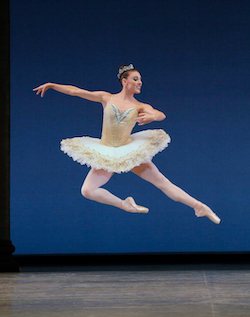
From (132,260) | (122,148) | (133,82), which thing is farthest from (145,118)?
(132,260)

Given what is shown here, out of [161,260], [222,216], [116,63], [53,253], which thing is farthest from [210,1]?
[53,253]

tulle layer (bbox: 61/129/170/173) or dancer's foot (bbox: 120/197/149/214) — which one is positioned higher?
tulle layer (bbox: 61/129/170/173)

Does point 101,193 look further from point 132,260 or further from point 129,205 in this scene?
point 132,260

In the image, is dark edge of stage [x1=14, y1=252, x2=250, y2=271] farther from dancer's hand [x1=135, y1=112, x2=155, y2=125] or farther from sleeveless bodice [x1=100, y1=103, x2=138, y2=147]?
dancer's hand [x1=135, y1=112, x2=155, y2=125]

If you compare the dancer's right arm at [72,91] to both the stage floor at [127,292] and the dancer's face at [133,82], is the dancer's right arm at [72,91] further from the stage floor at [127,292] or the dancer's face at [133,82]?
the stage floor at [127,292]

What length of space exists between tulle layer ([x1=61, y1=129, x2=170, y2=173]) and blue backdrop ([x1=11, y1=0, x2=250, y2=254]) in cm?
68

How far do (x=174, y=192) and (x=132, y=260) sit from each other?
39.4 inches

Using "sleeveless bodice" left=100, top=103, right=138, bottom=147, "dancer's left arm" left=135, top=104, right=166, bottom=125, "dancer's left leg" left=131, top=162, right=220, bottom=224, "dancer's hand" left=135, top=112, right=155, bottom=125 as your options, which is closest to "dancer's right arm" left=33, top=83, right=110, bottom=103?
"sleeveless bodice" left=100, top=103, right=138, bottom=147

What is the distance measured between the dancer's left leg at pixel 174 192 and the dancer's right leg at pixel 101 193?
0.92 feet

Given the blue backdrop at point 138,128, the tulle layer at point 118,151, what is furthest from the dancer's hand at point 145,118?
the blue backdrop at point 138,128

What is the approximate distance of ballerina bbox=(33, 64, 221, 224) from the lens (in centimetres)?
382

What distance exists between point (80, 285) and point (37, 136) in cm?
169

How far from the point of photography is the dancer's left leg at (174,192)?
158 inches

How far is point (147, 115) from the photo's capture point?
370cm
